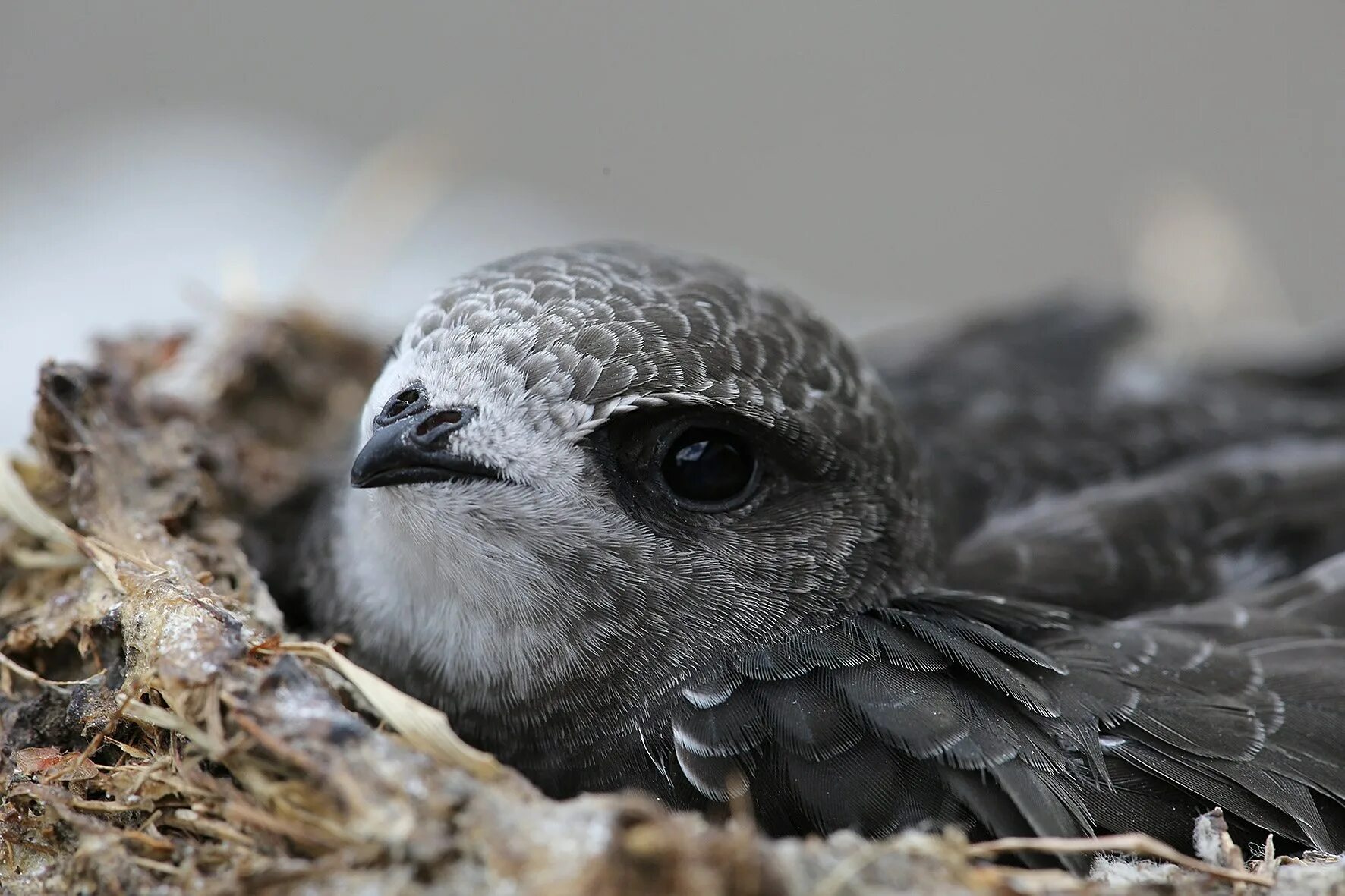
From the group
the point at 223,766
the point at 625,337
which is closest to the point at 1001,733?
the point at 625,337

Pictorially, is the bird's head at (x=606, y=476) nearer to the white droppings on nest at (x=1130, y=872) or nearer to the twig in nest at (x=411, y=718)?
the twig in nest at (x=411, y=718)

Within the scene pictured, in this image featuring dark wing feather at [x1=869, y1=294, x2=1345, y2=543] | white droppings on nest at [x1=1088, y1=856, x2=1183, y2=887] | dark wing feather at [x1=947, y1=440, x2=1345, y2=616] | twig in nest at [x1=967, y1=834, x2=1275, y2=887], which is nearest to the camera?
twig in nest at [x1=967, y1=834, x2=1275, y2=887]

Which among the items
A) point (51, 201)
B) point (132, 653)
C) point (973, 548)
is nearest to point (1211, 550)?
point (973, 548)

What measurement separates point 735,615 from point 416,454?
1.78ft

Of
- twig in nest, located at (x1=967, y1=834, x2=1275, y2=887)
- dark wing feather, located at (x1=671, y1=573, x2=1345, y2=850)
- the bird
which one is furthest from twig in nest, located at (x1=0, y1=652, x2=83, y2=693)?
twig in nest, located at (x1=967, y1=834, x2=1275, y2=887)

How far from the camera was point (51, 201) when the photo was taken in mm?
5109

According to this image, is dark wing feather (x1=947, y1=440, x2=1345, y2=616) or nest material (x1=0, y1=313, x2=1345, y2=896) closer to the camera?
nest material (x1=0, y1=313, x2=1345, y2=896)

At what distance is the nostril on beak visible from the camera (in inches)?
69.6

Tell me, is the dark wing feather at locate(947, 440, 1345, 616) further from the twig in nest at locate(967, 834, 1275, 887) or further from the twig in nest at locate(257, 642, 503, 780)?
the twig in nest at locate(257, 642, 503, 780)

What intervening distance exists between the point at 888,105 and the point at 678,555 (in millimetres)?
5473

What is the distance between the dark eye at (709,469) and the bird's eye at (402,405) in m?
0.36

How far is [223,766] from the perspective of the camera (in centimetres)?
166

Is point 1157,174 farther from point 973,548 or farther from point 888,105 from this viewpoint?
point 973,548

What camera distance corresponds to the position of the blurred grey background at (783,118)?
5.86m
